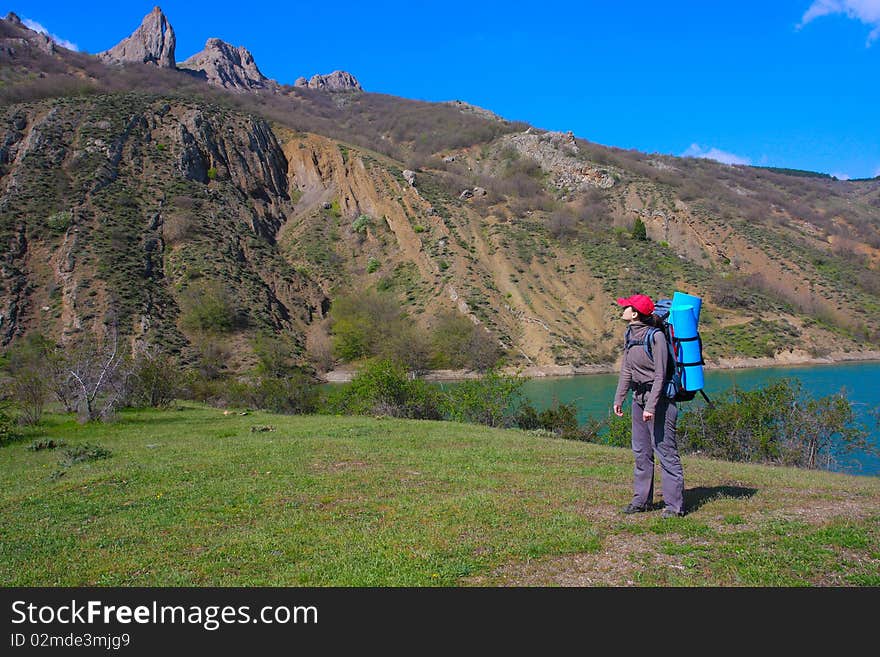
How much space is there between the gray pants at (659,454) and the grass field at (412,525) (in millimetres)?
314

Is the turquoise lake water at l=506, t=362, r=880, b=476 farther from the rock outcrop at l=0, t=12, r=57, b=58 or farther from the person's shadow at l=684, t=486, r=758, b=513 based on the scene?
the rock outcrop at l=0, t=12, r=57, b=58

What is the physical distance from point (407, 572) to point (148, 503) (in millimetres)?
4438

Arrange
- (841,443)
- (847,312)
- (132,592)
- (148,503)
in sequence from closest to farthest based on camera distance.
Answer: (132,592) < (148,503) < (841,443) < (847,312)

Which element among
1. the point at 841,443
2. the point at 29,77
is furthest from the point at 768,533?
the point at 29,77

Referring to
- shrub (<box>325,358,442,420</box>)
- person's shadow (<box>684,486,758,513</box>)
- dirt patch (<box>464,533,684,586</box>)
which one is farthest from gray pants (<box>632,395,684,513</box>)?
shrub (<box>325,358,442,420</box>)

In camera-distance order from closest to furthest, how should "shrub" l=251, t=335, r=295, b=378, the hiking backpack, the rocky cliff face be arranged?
the hiking backpack < "shrub" l=251, t=335, r=295, b=378 < the rocky cliff face

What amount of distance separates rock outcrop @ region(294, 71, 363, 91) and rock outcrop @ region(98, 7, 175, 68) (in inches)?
1821

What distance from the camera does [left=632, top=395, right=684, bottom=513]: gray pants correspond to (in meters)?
5.84

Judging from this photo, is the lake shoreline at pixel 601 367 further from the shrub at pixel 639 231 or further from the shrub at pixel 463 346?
the shrub at pixel 639 231

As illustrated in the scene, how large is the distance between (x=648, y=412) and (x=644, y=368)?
0.51m

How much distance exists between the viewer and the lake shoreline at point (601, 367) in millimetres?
48625

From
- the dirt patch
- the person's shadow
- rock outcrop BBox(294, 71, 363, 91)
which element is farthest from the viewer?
rock outcrop BBox(294, 71, 363, 91)

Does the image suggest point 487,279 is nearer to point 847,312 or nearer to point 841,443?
point 847,312

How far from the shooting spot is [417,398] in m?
23.2
